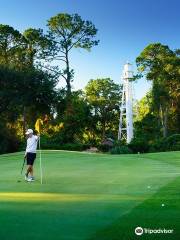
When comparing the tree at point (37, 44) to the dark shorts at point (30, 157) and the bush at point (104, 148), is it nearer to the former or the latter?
the bush at point (104, 148)

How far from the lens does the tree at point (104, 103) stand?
83000mm

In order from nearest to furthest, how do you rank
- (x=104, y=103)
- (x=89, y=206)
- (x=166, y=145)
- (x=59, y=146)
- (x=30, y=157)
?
1. (x=89, y=206)
2. (x=30, y=157)
3. (x=166, y=145)
4. (x=59, y=146)
5. (x=104, y=103)

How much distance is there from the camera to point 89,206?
1247cm

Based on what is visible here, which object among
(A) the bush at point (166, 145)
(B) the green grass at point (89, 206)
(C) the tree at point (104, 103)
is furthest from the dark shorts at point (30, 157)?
(C) the tree at point (104, 103)

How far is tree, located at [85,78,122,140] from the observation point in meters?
83.0

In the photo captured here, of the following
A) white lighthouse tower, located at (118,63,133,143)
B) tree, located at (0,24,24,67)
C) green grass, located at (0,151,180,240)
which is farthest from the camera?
white lighthouse tower, located at (118,63,133,143)

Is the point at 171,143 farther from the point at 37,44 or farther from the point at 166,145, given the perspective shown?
the point at 37,44

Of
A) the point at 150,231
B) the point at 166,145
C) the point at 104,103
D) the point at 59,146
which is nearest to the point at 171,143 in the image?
the point at 166,145

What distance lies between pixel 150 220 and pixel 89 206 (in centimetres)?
247

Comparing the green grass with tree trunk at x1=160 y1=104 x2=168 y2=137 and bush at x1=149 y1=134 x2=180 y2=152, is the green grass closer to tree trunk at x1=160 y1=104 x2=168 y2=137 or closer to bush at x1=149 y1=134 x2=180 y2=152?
bush at x1=149 y1=134 x2=180 y2=152

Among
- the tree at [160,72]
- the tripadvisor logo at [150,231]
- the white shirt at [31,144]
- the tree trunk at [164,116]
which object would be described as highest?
the tree at [160,72]

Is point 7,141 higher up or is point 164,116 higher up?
point 164,116

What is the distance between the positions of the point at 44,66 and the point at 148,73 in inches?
607

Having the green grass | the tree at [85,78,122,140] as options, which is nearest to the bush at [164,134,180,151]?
the green grass
